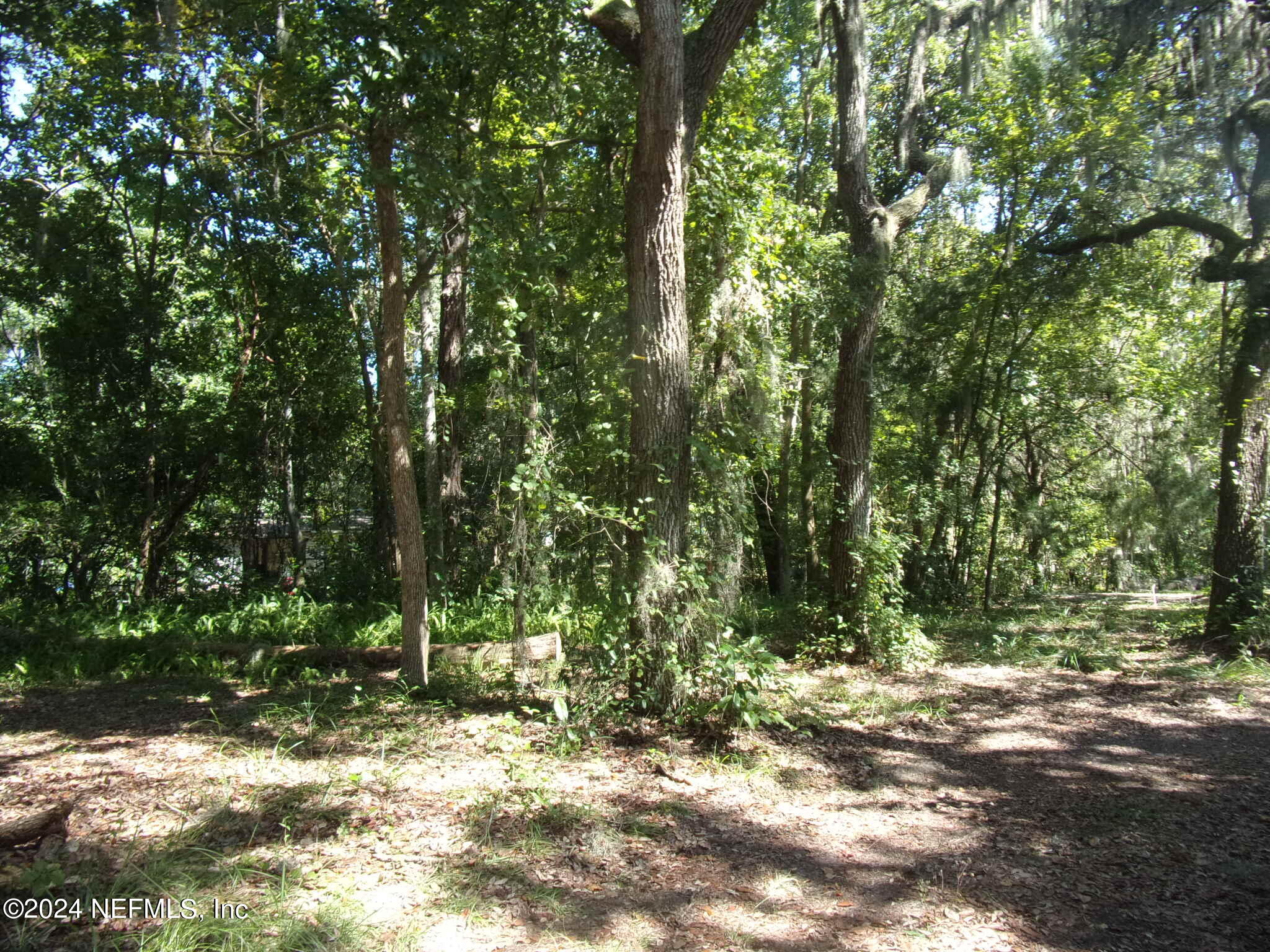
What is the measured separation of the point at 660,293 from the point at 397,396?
2300mm

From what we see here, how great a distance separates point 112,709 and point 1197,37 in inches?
541

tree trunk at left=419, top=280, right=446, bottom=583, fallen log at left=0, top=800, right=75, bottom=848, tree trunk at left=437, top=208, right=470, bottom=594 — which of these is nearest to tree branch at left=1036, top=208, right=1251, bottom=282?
tree trunk at left=437, top=208, right=470, bottom=594

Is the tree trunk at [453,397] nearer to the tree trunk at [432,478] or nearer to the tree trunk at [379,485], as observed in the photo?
the tree trunk at [432,478]

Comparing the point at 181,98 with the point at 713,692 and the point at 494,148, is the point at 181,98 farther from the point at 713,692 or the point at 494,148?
the point at 713,692

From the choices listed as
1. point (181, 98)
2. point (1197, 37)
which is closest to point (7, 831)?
point (181, 98)

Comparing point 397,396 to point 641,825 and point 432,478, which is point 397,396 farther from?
point 432,478

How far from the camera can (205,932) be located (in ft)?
9.79

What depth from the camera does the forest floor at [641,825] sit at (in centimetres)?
326

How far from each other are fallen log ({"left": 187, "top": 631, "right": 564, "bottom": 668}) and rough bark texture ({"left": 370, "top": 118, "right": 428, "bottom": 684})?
51.0 inches

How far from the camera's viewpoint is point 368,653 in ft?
25.4

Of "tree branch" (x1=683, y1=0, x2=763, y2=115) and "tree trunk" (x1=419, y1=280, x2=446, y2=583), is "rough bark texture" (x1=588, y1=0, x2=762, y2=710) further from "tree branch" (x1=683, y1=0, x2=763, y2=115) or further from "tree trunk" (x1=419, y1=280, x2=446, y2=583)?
"tree trunk" (x1=419, y1=280, x2=446, y2=583)

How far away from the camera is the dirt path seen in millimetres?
3352

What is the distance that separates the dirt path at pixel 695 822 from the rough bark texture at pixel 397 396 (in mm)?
1092

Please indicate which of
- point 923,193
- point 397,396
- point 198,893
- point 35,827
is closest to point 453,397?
point 397,396
